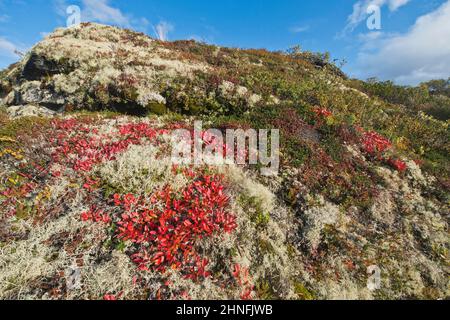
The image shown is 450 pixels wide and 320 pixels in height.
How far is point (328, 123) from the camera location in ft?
36.9

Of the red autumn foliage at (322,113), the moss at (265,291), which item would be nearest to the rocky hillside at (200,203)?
the moss at (265,291)

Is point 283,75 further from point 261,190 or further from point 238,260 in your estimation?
point 238,260

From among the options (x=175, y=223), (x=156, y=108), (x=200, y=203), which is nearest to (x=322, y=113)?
(x=156, y=108)

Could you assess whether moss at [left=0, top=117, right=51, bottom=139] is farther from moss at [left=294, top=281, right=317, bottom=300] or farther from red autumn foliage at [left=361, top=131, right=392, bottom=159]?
red autumn foliage at [left=361, top=131, right=392, bottom=159]

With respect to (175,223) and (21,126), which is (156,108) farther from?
(175,223)

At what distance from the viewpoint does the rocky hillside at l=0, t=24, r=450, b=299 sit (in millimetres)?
5730

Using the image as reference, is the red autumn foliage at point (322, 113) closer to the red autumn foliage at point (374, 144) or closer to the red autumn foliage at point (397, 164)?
the red autumn foliage at point (374, 144)

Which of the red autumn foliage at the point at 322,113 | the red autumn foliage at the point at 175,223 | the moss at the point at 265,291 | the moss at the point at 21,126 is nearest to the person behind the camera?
the moss at the point at 265,291

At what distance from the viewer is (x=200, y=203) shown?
684cm

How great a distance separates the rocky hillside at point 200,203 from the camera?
5.73 meters

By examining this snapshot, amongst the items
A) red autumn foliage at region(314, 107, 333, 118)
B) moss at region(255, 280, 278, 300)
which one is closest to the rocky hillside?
moss at region(255, 280, 278, 300)

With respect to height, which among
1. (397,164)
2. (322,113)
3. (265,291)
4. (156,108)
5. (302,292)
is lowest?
(302,292)
